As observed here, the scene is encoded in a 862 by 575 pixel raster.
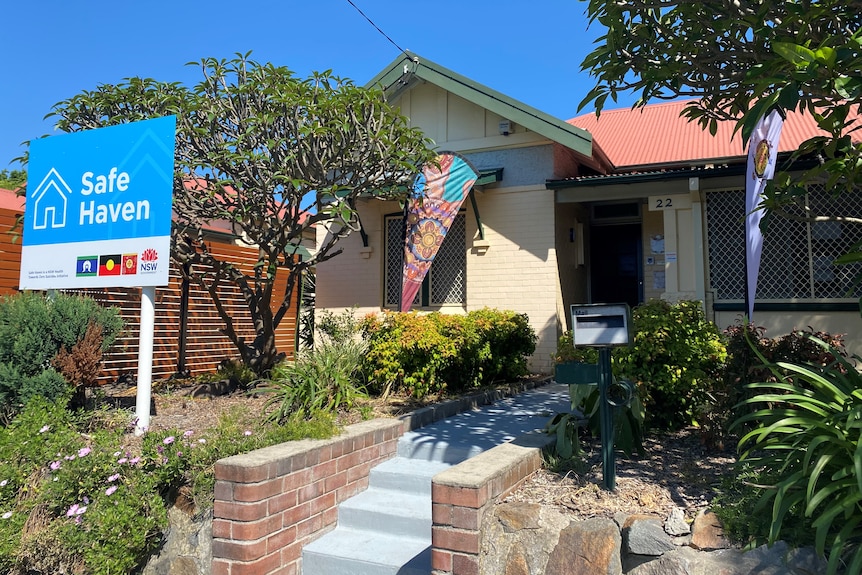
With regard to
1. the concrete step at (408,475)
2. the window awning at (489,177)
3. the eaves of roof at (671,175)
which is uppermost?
the window awning at (489,177)

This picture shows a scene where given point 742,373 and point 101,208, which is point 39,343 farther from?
point 742,373

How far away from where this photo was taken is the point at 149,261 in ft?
18.2

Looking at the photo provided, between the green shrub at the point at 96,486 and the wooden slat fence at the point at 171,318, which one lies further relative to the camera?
the wooden slat fence at the point at 171,318

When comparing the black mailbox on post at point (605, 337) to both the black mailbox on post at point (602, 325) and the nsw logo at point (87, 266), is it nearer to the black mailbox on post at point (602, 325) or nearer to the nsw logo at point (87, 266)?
the black mailbox on post at point (602, 325)

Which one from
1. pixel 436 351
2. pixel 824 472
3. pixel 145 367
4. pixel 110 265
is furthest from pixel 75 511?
pixel 824 472

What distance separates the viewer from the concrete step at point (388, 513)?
4.23 metres

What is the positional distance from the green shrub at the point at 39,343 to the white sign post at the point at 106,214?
0.96 ft

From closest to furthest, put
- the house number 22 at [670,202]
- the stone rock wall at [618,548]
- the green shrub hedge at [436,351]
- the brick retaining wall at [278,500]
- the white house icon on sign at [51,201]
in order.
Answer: the stone rock wall at [618,548]
the brick retaining wall at [278,500]
the white house icon on sign at [51,201]
the green shrub hedge at [436,351]
the house number 22 at [670,202]

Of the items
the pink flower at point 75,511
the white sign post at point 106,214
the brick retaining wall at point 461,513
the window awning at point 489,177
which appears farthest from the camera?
the window awning at point 489,177

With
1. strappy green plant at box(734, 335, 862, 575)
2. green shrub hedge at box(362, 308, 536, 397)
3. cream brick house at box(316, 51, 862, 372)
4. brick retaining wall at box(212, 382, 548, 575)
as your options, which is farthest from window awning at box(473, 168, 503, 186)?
strappy green plant at box(734, 335, 862, 575)

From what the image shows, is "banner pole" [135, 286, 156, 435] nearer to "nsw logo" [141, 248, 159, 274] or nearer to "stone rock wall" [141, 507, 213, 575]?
"nsw logo" [141, 248, 159, 274]

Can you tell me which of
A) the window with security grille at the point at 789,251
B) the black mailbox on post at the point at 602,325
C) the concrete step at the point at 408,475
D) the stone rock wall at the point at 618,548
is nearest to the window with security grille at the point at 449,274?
the window with security grille at the point at 789,251

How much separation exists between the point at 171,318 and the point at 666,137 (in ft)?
35.3

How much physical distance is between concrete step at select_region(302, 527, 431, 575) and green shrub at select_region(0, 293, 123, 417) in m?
2.99
